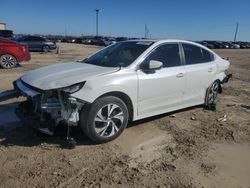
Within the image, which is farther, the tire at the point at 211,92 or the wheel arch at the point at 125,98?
the tire at the point at 211,92

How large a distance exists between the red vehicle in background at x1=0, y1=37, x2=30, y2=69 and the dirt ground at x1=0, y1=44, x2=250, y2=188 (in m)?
7.61

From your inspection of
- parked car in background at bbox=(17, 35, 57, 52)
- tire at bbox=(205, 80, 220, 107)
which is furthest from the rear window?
parked car in background at bbox=(17, 35, 57, 52)

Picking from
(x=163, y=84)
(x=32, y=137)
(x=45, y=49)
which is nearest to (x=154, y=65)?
(x=163, y=84)

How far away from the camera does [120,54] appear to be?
5453 mm

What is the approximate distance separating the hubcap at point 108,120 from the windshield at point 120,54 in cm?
85

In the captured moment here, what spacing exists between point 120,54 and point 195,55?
1.82m

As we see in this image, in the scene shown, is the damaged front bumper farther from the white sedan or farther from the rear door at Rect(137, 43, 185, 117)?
the rear door at Rect(137, 43, 185, 117)

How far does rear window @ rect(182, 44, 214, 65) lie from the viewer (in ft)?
19.6

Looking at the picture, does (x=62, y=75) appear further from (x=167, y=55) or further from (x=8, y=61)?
(x=8, y=61)

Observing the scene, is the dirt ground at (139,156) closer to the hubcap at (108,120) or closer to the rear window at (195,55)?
the hubcap at (108,120)

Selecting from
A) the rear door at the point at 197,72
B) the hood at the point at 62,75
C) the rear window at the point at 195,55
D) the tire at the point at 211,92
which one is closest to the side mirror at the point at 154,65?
the hood at the point at 62,75

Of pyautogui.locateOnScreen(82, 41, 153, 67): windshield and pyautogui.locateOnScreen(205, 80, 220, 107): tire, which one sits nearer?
pyautogui.locateOnScreen(82, 41, 153, 67): windshield

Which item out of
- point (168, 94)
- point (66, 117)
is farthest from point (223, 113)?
point (66, 117)

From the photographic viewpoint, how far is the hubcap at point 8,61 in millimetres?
12750
